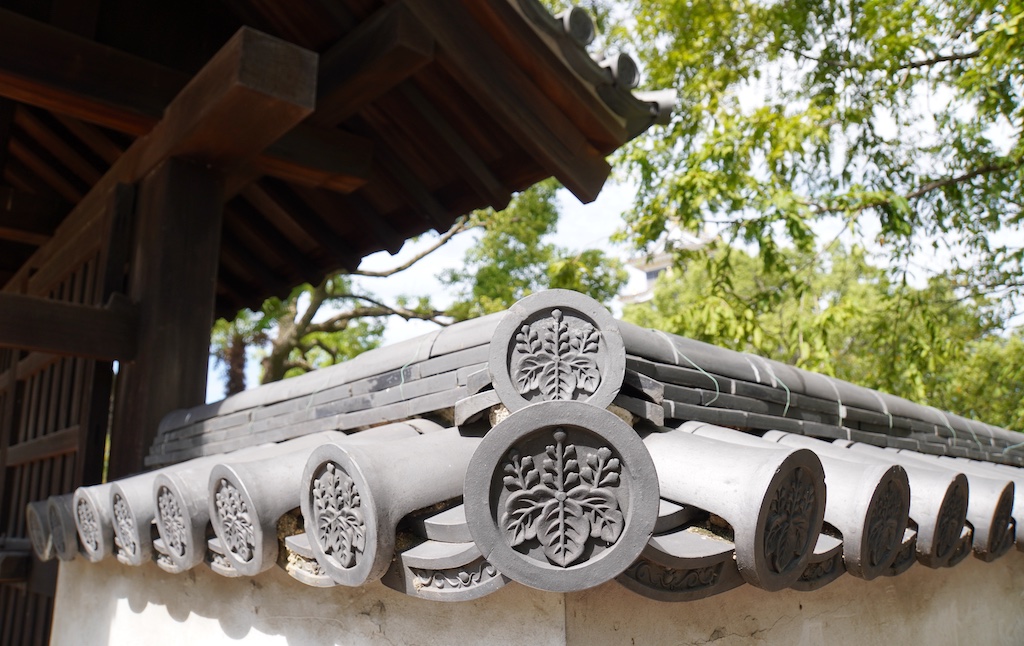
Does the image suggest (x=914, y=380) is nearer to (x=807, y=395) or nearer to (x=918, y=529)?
(x=807, y=395)

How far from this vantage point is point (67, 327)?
138 inches

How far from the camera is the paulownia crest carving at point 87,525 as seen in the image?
2.89 metres

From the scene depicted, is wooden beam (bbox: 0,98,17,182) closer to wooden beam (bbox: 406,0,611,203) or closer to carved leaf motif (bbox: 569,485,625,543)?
wooden beam (bbox: 406,0,611,203)

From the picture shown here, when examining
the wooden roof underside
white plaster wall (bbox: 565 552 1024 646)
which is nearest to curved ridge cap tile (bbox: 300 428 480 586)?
white plaster wall (bbox: 565 552 1024 646)

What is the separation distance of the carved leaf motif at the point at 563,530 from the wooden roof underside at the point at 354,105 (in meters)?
2.39

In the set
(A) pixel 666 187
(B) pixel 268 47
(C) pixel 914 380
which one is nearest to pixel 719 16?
(A) pixel 666 187

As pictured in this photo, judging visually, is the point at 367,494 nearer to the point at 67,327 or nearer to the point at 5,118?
the point at 67,327

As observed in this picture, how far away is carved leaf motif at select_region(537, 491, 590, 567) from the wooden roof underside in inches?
94.1

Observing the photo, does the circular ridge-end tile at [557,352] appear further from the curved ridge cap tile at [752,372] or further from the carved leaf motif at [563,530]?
the carved leaf motif at [563,530]

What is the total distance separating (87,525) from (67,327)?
96 cm

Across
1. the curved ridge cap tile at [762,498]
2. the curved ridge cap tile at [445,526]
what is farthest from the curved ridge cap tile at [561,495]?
the curved ridge cap tile at [762,498]

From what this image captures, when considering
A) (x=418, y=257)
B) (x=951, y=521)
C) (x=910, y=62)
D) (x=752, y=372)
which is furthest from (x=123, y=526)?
(x=418, y=257)

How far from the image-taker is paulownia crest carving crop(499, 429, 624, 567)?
148cm

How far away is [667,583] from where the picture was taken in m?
1.62
